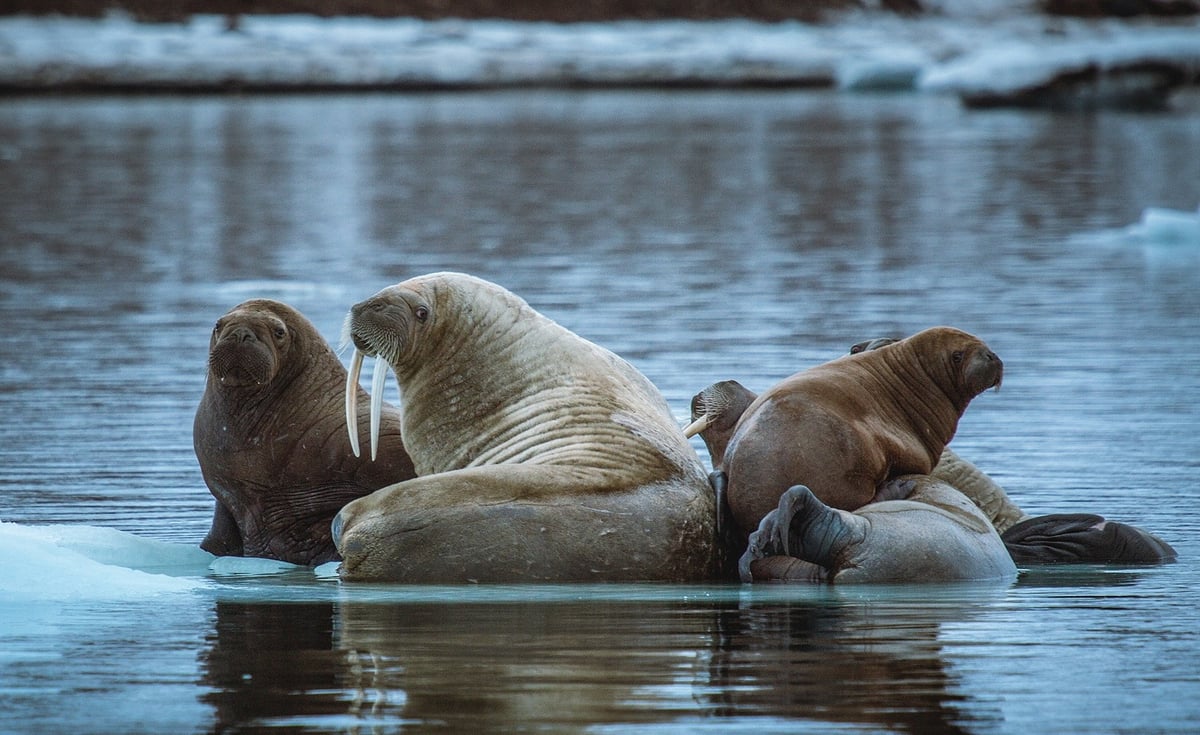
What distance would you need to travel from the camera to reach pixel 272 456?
24.3 feet

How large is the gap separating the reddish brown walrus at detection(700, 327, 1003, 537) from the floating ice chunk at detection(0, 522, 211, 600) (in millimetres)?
1785

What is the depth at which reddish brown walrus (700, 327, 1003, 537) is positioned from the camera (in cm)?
663

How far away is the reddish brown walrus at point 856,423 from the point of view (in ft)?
21.8

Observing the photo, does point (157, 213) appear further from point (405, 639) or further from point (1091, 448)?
point (405, 639)

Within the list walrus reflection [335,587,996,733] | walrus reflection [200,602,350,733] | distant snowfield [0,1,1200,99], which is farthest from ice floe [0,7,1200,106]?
walrus reflection [200,602,350,733]

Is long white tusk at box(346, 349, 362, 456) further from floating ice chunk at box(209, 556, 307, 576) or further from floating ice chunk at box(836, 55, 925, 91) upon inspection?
floating ice chunk at box(836, 55, 925, 91)

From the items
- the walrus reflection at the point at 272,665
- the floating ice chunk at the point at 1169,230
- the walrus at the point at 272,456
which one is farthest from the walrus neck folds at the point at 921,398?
the floating ice chunk at the point at 1169,230

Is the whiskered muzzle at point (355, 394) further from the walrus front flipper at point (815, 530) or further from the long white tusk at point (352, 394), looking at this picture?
the walrus front flipper at point (815, 530)

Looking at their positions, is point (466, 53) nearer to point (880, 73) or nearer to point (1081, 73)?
point (880, 73)

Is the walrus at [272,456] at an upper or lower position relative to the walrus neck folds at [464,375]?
lower

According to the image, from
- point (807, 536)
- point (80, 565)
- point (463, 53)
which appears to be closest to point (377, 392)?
point (80, 565)

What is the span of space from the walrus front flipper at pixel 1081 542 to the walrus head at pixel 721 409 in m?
1.00

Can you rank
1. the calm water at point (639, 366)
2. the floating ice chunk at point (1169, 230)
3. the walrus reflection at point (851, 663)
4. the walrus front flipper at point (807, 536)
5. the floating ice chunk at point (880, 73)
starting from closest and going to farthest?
the walrus reflection at point (851, 663) → the calm water at point (639, 366) → the walrus front flipper at point (807, 536) → the floating ice chunk at point (1169, 230) → the floating ice chunk at point (880, 73)

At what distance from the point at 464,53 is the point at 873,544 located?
51.0 m
